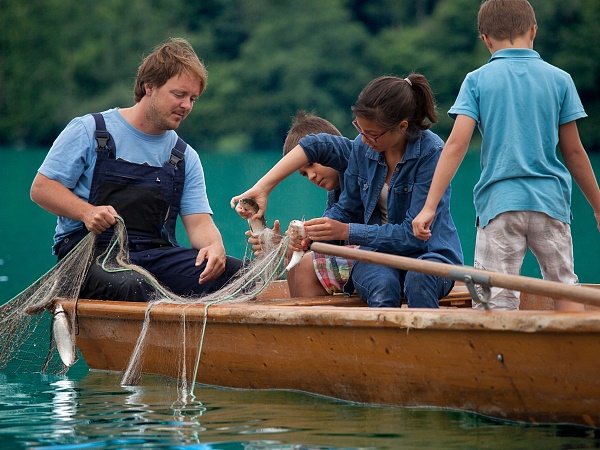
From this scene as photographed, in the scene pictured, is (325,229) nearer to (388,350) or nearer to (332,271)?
(332,271)

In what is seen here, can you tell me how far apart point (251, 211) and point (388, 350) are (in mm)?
1363

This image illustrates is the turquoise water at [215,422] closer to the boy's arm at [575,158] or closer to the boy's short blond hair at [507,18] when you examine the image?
the boy's arm at [575,158]

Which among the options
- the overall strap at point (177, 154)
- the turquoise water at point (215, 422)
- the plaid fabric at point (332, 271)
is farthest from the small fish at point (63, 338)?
the plaid fabric at point (332, 271)

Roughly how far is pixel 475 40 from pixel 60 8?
750 inches

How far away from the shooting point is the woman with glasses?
5.43m

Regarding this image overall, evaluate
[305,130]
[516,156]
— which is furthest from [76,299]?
[516,156]

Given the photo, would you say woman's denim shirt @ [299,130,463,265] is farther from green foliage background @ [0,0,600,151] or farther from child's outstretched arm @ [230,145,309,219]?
green foliage background @ [0,0,600,151]

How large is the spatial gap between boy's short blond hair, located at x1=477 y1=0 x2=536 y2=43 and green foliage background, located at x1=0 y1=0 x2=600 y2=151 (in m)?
39.5

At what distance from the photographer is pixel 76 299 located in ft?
19.7

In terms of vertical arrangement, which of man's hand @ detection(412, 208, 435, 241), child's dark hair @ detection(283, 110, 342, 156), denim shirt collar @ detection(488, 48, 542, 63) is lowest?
man's hand @ detection(412, 208, 435, 241)

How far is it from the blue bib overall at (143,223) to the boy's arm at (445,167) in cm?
143

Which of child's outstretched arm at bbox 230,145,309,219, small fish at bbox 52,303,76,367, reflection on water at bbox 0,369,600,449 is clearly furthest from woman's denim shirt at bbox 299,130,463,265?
small fish at bbox 52,303,76,367

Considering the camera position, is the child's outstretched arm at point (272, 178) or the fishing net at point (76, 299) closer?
the fishing net at point (76, 299)

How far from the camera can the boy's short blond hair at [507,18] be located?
17.0 ft
